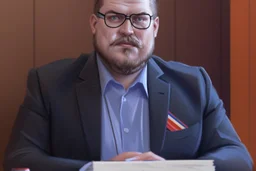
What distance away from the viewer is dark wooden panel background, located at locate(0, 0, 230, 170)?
5.48ft

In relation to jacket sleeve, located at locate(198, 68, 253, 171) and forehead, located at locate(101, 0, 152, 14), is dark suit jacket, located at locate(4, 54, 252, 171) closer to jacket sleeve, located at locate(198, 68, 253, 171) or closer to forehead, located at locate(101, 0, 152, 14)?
jacket sleeve, located at locate(198, 68, 253, 171)

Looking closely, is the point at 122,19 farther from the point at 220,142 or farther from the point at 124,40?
the point at 220,142

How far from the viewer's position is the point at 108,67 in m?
1.40

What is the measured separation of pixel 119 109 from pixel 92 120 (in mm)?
106

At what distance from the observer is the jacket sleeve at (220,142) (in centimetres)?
124

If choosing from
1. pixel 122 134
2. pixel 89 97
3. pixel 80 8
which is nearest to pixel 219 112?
pixel 122 134

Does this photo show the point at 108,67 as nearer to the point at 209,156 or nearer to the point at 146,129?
the point at 146,129

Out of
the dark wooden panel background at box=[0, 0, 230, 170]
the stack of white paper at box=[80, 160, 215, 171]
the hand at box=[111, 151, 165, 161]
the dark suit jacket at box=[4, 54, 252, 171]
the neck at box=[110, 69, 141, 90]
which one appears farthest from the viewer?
the dark wooden panel background at box=[0, 0, 230, 170]

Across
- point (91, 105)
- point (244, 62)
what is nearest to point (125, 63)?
point (91, 105)

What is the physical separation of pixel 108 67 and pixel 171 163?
22.6 inches

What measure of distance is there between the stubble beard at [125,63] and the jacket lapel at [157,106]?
7cm

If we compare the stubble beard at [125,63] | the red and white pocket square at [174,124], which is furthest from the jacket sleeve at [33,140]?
the red and white pocket square at [174,124]

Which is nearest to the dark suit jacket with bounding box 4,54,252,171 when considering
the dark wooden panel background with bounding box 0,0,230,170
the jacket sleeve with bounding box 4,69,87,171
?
the jacket sleeve with bounding box 4,69,87,171

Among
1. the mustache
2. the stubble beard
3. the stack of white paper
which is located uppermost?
the mustache
